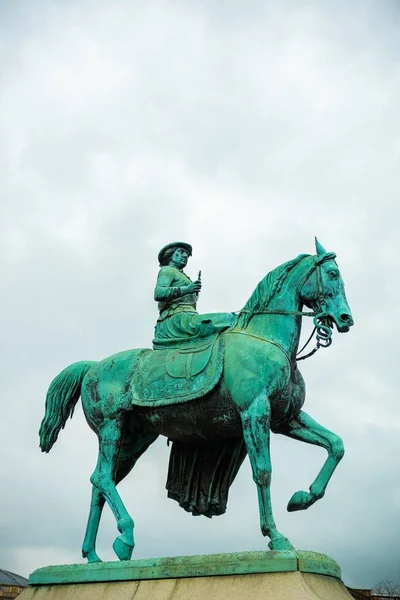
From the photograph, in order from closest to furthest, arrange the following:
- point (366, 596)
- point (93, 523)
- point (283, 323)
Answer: point (283, 323)
point (93, 523)
point (366, 596)

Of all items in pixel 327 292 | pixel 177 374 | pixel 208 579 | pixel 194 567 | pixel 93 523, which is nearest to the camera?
pixel 208 579

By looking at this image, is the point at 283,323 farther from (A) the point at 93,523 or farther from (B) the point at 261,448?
(A) the point at 93,523

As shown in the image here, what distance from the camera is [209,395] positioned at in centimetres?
966

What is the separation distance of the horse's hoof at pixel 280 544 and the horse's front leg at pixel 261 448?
190 millimetres

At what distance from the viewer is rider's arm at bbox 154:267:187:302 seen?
1063 centimetres

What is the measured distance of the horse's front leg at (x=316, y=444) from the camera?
30.7ft

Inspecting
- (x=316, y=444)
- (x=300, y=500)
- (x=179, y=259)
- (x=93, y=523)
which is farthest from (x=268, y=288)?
(x=93, y=523)

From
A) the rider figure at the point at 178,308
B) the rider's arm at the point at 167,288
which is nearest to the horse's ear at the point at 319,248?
the rider figure at the point at 178,308

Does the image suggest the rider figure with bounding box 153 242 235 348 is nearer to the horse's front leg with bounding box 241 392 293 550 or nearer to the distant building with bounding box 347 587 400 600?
the horse's front leg with bounding box 241 392 293 550

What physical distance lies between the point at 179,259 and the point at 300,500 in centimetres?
372

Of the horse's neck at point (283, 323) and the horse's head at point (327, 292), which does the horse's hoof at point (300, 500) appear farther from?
the horse's head at point (327, 292)

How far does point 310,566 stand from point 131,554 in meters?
2.44

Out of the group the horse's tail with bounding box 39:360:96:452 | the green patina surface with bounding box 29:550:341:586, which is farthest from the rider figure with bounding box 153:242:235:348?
the green patina surface with bounding box 29:550:341:586

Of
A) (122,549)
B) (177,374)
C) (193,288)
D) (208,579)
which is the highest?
(193,288)
